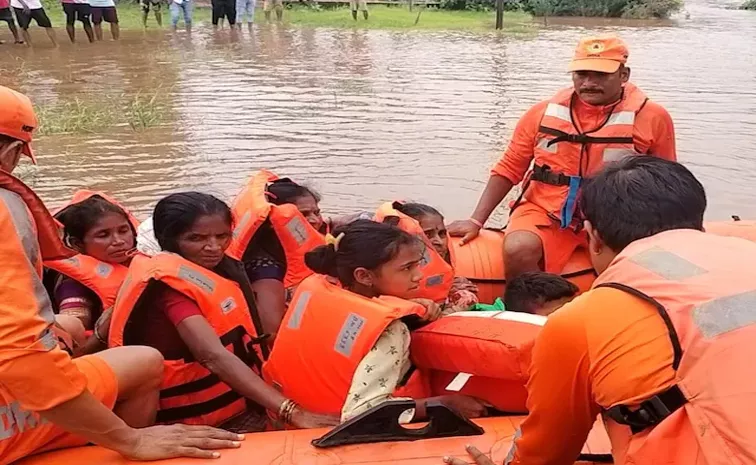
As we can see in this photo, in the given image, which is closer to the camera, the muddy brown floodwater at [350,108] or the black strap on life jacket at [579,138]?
the black strap on life jacket at [579,138]

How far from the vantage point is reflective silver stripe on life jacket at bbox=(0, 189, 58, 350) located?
5.67 ft

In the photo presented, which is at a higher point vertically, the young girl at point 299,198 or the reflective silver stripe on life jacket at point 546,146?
the reflective silver stripe on life jacket at point 546,146

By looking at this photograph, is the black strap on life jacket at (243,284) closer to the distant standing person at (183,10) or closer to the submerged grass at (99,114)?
the submerged grass at (99,114)

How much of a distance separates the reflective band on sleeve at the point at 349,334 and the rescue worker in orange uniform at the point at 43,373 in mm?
373

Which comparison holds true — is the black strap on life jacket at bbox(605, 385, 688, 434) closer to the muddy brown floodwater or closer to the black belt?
the black belt

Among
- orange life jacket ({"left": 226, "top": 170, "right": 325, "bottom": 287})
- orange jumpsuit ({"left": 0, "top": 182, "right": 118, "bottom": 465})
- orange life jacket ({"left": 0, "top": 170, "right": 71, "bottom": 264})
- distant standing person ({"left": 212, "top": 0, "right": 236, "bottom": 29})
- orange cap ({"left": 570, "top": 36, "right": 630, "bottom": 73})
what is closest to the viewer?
orange jumpsuit ({"left": 0, "top": 182, "right": 118, "bottom": 465})

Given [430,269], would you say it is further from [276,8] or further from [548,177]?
[276,8]

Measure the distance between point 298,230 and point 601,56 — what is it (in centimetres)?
146

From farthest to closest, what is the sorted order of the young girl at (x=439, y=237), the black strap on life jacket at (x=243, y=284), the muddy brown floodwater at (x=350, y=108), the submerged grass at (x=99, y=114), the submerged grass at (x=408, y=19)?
1. the submerged grass at (x=408, y=19)
2. the submerged grass at (x=99, y=114)
3. the muddy brown floodwater at (x=350, y=108)
4. the young girl at (x=439, y=237)
5. the black strap on life jacket at (x=243, y=284)

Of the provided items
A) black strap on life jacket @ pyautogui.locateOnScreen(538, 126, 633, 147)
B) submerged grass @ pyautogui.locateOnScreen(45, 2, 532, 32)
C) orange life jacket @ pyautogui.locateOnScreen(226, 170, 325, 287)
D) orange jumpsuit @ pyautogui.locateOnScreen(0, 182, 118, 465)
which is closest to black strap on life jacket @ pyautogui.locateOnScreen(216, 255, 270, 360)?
orange life jacket @ pyautogui.locateOnScreen(226, 170, 325, 287)

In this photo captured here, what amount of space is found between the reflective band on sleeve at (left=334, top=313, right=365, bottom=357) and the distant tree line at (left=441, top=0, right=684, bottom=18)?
20710 millimetres

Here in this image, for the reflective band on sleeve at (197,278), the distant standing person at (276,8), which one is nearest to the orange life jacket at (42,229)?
the reflective band on sleeve at (197,278)

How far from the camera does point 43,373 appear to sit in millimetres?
1736

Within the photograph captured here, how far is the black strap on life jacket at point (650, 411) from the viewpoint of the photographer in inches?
52.2
